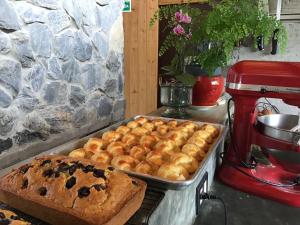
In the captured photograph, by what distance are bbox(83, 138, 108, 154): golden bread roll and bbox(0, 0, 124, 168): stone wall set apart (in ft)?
3.51

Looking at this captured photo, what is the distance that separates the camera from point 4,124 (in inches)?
68.9

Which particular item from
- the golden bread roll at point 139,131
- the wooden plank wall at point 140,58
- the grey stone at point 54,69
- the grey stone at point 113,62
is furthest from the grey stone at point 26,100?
A: the wooden plank wall at point 140,58

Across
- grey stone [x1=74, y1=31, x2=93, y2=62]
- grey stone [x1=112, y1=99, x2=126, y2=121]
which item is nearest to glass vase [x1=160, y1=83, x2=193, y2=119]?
grey stone [x1=74, y1=31, x2=93, y2=62]

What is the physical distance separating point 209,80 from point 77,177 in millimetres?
1052

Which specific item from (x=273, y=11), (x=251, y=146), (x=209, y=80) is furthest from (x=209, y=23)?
(x=273, y=11)

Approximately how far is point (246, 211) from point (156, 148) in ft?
1.05

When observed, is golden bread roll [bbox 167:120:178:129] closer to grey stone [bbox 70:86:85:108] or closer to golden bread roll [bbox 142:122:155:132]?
golden bread roll [bbox 142:122:155:132]

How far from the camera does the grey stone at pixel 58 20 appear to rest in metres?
2.01

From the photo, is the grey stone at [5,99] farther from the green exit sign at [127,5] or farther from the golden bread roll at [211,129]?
the green exit sign at [127,5]

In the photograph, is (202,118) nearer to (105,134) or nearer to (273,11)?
(105,134)

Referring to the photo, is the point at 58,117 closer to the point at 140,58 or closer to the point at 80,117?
the point at 80,117

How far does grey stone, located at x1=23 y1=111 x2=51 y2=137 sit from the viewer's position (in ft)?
6.30

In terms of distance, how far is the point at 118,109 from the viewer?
3084 millimetres

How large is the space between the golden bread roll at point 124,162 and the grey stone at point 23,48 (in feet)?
4.31
